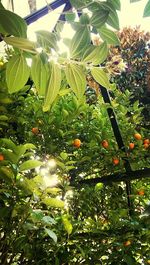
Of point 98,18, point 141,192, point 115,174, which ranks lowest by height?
point 98,18

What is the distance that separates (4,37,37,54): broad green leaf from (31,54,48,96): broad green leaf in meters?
0.03

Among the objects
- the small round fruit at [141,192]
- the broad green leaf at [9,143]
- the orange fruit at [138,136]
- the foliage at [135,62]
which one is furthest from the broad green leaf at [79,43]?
the foliage at [135,62]

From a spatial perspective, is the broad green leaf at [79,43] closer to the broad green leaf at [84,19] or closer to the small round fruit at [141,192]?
the broad green leaf at [84,19]

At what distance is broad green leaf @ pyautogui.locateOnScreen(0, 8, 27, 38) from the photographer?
49 centimetres

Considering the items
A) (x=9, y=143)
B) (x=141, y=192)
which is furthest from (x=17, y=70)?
(x=141, y=192)

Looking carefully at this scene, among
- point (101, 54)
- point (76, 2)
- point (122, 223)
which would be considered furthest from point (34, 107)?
point (101, 54)

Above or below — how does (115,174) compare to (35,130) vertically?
below

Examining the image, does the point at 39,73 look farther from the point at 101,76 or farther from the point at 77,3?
the point at 77,3

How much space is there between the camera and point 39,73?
608mm

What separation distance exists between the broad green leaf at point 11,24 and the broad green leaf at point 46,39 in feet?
0.18

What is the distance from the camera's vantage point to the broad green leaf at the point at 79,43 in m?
0.63

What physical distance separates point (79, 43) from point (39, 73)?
0.11 metres

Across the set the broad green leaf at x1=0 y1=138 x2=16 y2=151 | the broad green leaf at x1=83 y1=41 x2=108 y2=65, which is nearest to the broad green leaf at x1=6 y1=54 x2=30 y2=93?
the broad green leaf at x1=83 y1=41 x2=108 y2=65

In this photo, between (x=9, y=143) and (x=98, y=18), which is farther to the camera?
(x=9, y=143)
